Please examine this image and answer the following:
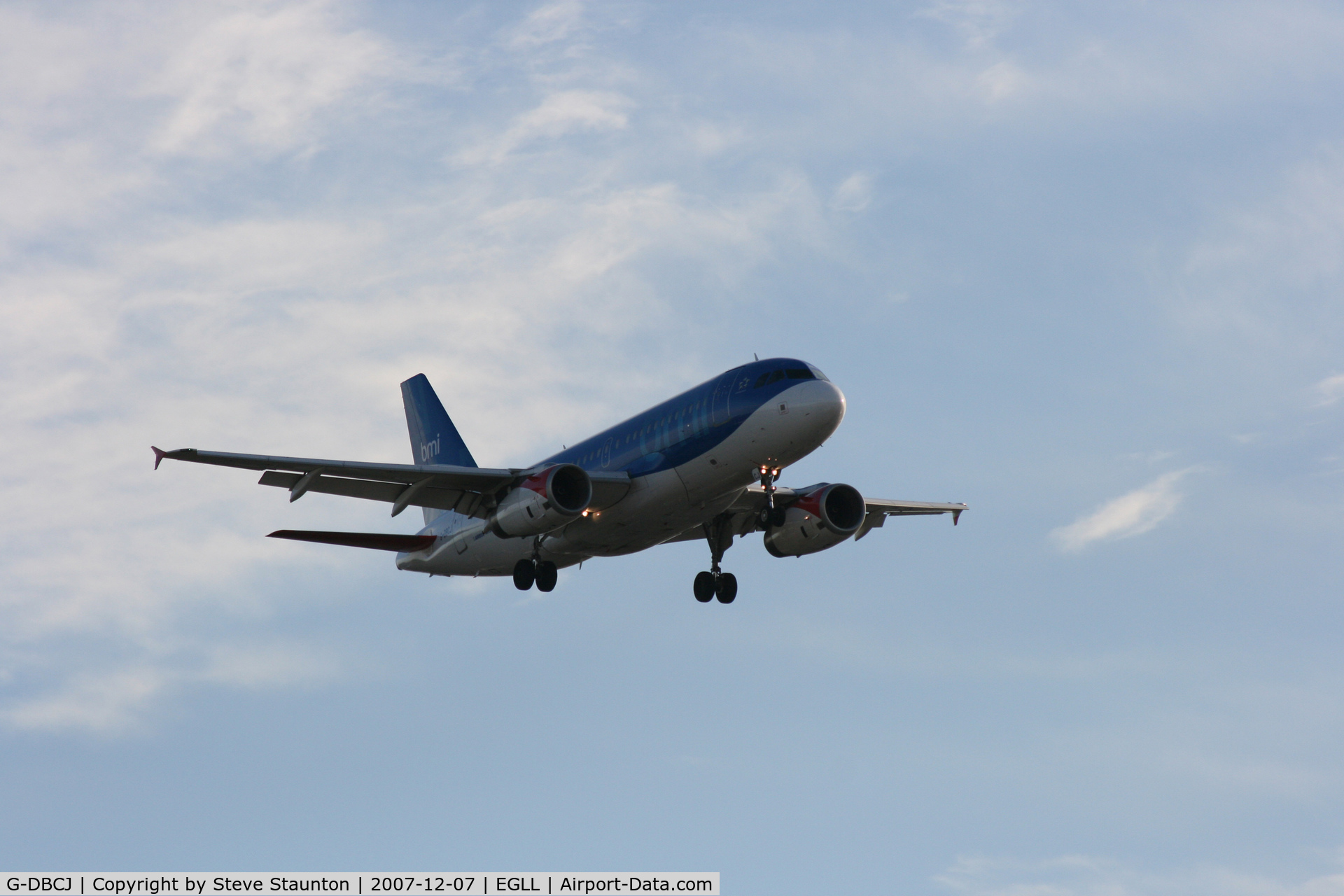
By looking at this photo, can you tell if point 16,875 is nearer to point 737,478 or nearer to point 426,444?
point 737,478

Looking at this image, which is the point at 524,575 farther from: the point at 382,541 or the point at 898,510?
the point at 898,510

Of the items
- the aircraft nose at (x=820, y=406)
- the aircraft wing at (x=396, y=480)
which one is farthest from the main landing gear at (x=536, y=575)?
the aircraft nose at (x=820, y=406)

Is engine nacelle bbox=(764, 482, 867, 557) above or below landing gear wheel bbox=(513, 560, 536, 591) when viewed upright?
above

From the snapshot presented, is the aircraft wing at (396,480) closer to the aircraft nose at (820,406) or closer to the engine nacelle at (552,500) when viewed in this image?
the engine nacelle at (552,500)

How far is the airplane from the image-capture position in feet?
124

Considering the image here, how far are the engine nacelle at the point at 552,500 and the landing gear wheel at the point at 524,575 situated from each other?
2.92 metres

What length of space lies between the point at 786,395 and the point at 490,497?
9.73 meters

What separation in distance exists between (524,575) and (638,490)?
5.21 meters

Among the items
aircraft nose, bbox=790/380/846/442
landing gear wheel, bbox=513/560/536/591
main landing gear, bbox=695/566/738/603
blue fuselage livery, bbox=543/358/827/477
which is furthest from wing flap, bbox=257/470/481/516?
aircraft nose, bbox=790/380/846/442

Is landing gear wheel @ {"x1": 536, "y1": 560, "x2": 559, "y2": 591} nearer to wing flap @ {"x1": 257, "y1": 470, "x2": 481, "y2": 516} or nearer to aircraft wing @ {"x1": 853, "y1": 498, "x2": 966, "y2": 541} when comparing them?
wing flap @ {"x1": 257, "y1": 470, "x2": 481, "y2": 516}

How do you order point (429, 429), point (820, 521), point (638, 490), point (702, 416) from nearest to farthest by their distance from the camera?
point (702, 416) → point (638, 490) → point (820, 521) → point (429, 429)

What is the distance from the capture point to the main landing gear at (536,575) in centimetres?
4275

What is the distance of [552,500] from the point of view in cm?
3881

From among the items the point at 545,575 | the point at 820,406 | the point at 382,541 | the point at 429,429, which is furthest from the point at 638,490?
the point at 429,429
